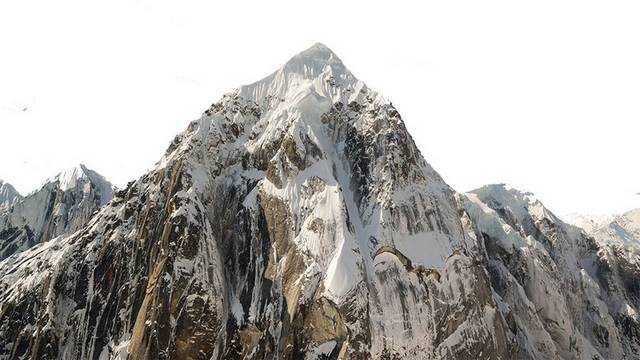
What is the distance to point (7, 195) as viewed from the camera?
141 meters

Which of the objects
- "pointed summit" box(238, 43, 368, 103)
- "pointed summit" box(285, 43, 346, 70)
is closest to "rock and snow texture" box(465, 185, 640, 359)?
"pointed summit" box(238, 43, 368, 103)

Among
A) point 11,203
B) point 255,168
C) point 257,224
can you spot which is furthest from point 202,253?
point 11,203

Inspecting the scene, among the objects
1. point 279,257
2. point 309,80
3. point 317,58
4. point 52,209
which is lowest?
point 279,257

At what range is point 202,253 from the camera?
66.1 meters

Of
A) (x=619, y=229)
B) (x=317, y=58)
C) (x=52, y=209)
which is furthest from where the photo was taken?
(x=619, y=229)

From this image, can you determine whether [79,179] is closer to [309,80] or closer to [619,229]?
[309,80]

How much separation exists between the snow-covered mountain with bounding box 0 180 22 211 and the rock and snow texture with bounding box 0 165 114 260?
6.10 feet

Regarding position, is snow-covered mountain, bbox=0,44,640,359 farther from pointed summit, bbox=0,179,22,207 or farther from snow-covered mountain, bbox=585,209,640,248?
snow-covered mountain, bbox=585,209,640,248

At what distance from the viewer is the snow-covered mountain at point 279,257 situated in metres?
59.4

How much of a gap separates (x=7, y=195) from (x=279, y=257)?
108m

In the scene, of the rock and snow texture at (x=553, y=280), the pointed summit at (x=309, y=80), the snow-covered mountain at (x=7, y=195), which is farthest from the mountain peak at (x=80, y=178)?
the rock and snow texture at (x=553, y=280)

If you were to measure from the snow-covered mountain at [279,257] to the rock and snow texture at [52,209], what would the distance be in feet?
152

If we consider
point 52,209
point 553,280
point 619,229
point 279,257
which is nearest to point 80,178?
point 52,209

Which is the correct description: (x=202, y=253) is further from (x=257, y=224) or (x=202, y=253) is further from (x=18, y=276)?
(x=18, y=276)
